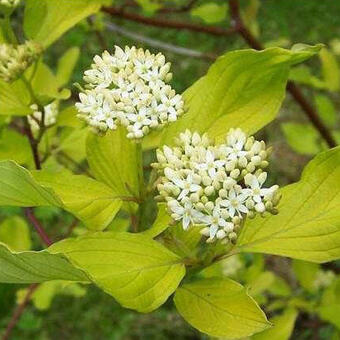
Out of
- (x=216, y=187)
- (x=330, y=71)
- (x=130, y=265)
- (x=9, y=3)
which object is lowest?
(x=330, y=71)

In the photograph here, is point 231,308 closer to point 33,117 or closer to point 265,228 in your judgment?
point 265,228

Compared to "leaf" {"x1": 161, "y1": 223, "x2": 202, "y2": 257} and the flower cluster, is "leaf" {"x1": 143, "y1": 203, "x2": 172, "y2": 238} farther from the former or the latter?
the flower cluster

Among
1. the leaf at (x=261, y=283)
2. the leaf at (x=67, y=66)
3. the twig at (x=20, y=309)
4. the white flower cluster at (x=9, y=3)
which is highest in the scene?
the white flower cluster at (x=9, y=3)

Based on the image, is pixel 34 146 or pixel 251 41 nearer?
pixel 34 146

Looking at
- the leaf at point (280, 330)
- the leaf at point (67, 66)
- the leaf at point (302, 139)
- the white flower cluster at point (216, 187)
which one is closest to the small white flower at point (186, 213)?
the white flower cluster at point (216, 187)

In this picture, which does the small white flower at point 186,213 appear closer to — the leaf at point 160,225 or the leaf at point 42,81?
the leaf at point 160,225

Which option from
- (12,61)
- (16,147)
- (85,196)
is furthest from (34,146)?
(85,196)

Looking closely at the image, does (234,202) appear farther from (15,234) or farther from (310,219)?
(15,234)
